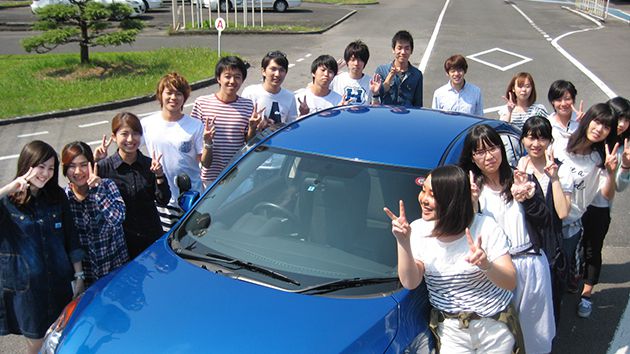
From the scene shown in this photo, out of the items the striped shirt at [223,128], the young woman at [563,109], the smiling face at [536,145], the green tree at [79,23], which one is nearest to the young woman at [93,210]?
the striped shirt at [223,128]

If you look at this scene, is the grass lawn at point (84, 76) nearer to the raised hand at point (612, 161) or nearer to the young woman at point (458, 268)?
the raised hand at point (612, 161)

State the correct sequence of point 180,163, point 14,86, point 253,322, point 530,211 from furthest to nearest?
point 14,86
point 180,163
point 530,211
point 253,322

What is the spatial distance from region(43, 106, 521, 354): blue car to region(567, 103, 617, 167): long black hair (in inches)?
33.8

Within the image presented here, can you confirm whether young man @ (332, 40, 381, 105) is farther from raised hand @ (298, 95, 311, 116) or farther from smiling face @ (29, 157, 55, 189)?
smiling face @ (29, 157, 55, 189)

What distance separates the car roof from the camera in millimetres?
3910

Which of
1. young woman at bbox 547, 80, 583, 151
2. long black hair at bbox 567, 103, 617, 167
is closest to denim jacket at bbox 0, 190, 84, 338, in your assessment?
long black hair at bbox 567, 103, 617, 167

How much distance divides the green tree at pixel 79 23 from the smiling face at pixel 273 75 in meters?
9.89

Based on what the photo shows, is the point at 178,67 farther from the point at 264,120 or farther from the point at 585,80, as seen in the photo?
the point at 264,120

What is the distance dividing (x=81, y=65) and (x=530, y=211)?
13.6 metres

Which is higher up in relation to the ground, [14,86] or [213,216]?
[213,216]

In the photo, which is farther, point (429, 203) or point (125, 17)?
point (125, 17)

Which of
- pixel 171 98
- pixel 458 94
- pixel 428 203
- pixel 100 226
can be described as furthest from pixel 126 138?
pixel 458 94

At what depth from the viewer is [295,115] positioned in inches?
232

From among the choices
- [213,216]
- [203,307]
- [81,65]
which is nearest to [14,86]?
[81,65]
